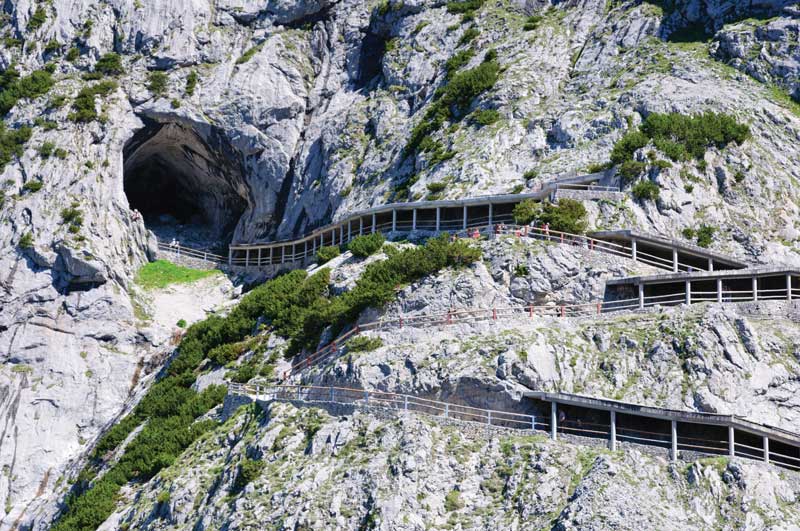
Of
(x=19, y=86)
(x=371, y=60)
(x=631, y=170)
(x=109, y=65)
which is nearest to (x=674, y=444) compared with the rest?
(x=631, y=170)

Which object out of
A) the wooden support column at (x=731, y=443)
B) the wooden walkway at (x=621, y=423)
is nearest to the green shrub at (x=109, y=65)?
the wooden walkway at (x=621, y=423)

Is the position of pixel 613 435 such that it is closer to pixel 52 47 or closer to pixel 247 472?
pixel 247 472

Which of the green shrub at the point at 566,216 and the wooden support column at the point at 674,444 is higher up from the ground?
the green shrub at the point at 566,216

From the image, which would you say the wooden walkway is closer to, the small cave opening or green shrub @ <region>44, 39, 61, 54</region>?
the small cave opening

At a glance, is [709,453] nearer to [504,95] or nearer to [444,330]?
[444,330]

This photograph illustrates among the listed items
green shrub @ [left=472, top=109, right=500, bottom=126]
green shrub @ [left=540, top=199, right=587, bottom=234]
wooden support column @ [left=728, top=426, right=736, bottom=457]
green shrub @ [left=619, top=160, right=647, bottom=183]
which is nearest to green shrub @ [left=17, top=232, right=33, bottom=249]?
green shrub @ [left=472, top=109, right=500, bottom=126]

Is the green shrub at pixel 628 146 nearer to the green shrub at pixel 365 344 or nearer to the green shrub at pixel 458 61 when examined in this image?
the green shrub at pixel 458 61

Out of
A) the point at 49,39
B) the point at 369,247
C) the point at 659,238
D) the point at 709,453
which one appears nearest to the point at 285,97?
the point at 49,39
